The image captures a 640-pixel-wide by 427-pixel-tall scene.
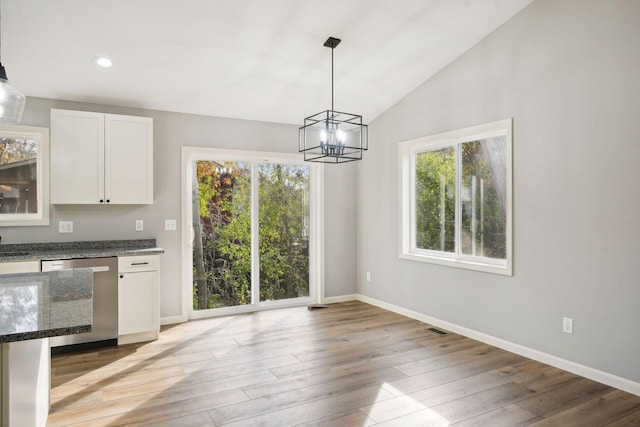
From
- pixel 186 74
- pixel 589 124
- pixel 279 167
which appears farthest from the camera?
pixel 279 167

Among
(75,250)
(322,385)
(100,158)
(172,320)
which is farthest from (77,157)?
(322,385)

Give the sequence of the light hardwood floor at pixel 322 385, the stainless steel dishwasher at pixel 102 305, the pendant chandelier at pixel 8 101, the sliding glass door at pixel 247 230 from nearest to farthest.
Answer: the pendant chandelier at pixel 8 101 → the light hardwood floor at pixel 322 385 → the stainless steel dishwasher at pixel 102 305 → the sliding glass door at pixel 247 230

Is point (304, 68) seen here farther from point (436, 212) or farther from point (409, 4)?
point (436, 212)

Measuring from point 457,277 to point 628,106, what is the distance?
2072 mm

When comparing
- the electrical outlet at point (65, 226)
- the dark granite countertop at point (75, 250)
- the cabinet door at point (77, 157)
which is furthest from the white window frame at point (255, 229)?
the electrical outlet at point (65, 226)

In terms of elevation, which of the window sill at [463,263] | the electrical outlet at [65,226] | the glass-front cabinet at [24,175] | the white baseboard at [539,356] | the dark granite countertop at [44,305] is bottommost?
the white baseboard at [539,356]

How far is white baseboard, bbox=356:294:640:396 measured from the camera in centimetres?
287

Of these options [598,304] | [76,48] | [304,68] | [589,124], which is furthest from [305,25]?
[598,304]

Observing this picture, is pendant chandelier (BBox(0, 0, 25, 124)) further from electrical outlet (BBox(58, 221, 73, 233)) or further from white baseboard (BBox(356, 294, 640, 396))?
white baseboard (BBox(356, 294, 640, 396))

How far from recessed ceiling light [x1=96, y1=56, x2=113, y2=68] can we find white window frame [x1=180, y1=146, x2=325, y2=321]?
4.01 feet

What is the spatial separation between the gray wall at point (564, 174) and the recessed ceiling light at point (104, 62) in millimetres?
3237

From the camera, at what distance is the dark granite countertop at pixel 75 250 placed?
11.6 ft

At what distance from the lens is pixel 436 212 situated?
459 centimetres

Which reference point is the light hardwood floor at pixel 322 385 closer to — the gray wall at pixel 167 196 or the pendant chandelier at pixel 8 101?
the gray wall at pixel 167 196
